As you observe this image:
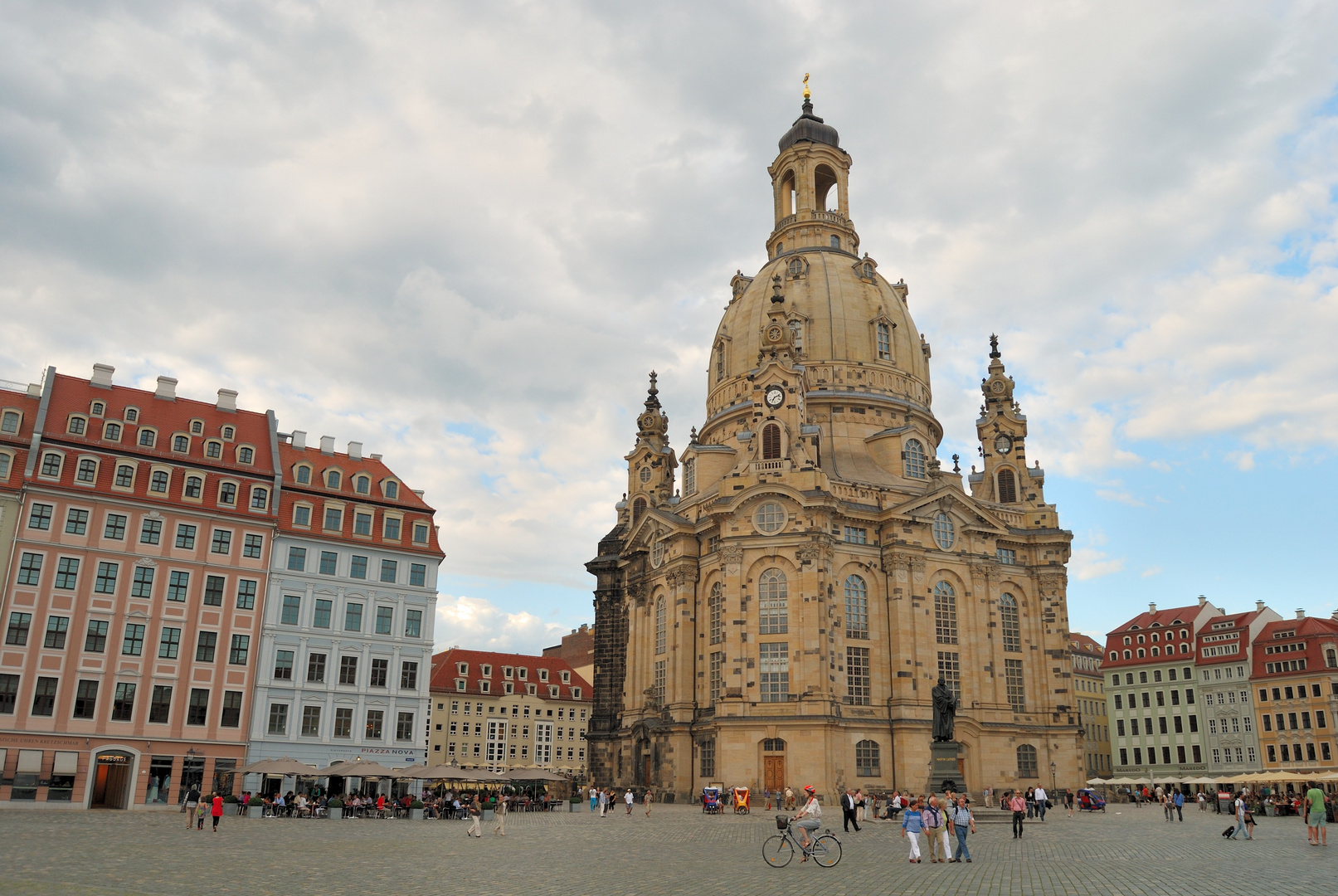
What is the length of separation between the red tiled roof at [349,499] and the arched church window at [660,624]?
58.6ft

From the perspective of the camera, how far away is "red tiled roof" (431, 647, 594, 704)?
100312mm

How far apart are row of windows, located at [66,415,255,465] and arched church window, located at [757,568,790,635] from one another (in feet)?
100

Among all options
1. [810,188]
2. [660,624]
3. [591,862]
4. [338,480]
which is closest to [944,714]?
[591,862]

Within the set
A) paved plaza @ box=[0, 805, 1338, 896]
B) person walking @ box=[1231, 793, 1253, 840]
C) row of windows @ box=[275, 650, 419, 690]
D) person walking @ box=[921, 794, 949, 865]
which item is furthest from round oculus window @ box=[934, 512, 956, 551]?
person walking @ box=[921, 794, 949, 865]

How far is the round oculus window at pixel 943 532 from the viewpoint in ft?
225

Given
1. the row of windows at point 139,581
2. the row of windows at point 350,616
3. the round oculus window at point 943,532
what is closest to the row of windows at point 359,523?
the row of windows at point 350,616

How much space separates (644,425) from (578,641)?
49399 millimetres

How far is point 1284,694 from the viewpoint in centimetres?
8838

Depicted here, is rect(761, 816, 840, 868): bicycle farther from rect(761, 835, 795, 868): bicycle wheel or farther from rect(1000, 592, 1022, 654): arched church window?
rect(1000, 592, 1022, 654): arched church window

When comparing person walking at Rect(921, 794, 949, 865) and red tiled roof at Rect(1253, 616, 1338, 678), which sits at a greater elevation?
red tiled roof at Rect(1253, 616, 1338, 678)

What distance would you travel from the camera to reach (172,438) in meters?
55.0

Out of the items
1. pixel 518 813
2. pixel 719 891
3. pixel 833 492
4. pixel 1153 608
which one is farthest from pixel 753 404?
pixel 1153 608

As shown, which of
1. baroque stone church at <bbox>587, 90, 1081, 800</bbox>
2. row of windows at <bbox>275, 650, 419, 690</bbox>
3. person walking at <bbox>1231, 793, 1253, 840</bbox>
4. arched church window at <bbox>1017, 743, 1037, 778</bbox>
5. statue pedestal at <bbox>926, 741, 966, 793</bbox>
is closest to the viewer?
person walking at <bbox>1231, 793, 1253, 840</bbox>

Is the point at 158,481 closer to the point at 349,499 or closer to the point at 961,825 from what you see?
the point at 349,499
